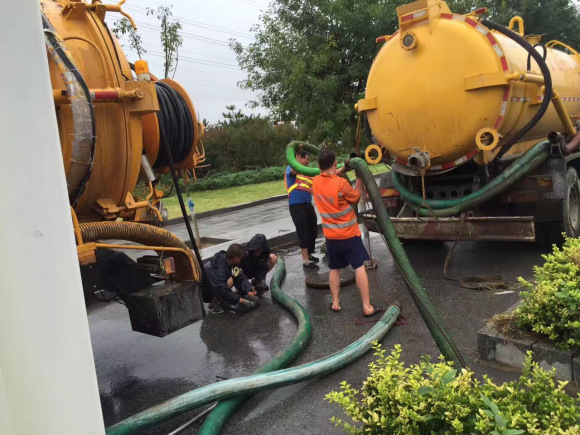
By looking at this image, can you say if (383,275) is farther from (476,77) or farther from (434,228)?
(476,77)

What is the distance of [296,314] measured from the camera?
4691 millimetres

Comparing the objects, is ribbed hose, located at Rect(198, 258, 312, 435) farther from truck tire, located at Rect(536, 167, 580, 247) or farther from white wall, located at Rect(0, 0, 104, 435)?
truck tire, located at Rect(536, 167, 580, 247)

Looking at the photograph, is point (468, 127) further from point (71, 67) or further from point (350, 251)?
point (71, 67)

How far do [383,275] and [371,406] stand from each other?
13.1ft

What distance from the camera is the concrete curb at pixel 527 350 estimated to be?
9.97ft

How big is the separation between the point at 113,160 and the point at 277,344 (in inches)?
80.4

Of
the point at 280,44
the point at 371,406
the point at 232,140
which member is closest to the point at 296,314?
the point at 371,406

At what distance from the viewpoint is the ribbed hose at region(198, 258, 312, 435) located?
2938 mm

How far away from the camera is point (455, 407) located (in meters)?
1.92

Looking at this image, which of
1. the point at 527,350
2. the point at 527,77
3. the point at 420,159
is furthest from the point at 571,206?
the point at 527,350

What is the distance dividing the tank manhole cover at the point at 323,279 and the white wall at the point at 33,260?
4722 millimetres

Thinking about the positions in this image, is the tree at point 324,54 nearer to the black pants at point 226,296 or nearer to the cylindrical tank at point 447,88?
the cylindrical tank at point 447,88

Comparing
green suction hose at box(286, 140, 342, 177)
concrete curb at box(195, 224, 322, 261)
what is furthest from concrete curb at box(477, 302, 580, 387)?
concrete curb at box(195, 224, 322, 261)

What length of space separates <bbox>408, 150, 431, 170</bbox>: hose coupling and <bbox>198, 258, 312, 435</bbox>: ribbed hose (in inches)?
79.9
